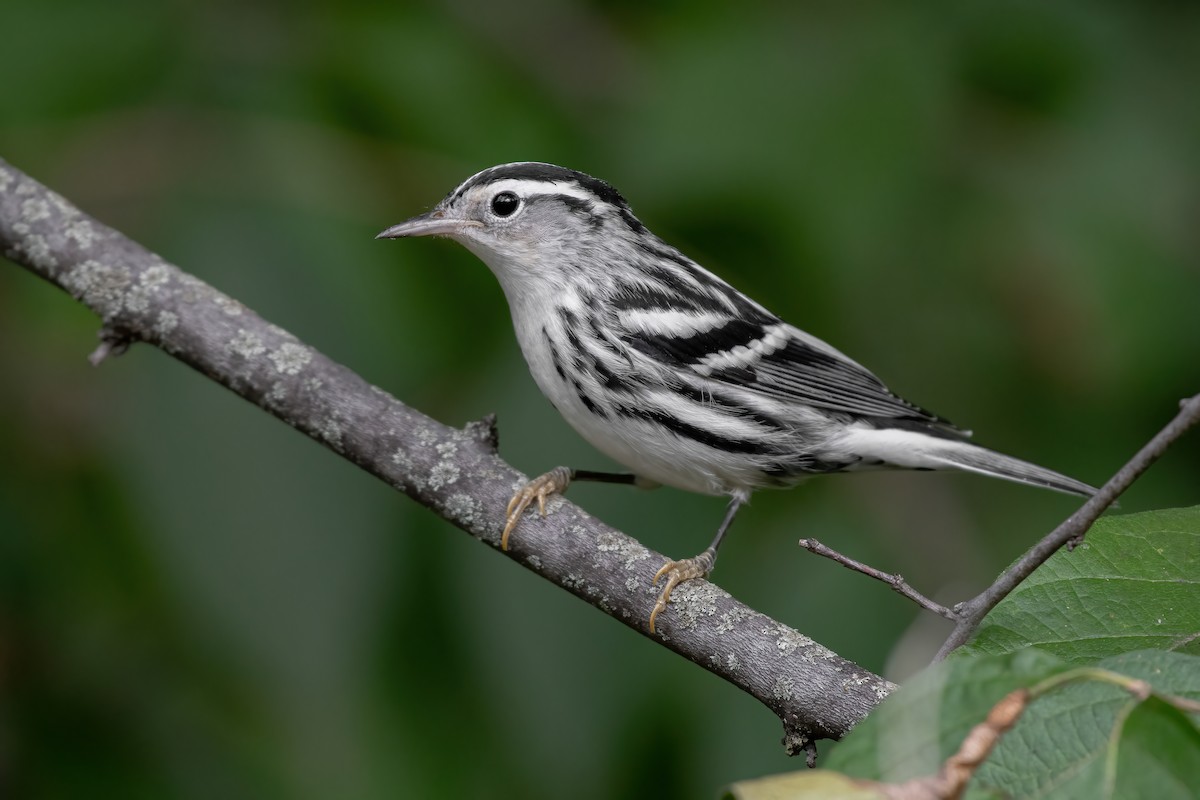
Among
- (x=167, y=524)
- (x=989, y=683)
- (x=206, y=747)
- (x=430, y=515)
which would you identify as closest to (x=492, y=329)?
(x=430, y=515)

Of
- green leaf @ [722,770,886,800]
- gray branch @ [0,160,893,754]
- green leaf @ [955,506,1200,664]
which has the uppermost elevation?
green leaf @ [955,506,1200,664]

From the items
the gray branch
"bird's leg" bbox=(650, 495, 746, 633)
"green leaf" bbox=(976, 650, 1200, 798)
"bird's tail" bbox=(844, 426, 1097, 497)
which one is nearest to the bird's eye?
the gray branch

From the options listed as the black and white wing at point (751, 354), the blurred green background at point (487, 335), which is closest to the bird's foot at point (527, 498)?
the blurred green background at point (487, 335)

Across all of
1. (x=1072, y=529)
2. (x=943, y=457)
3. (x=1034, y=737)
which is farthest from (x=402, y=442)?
(x=1034, y=737)

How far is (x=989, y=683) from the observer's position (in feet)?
4.00

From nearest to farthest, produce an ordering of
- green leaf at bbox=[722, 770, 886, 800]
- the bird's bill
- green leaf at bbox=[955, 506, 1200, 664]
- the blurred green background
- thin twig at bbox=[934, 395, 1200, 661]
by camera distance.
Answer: green leaf at bbox=[722, 770, 886, 800]
thin twig at bbox=[934, 395, 1200, 661]
green leaf at bbox=[955, 506, 1200, 664]
the blurred green background
the bird's bill

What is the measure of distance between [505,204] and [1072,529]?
96.9 inches

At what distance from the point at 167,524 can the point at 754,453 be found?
1.67 meters

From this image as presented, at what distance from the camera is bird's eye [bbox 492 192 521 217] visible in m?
3.70

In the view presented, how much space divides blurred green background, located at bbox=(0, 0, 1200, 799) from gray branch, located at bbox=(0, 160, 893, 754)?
0.14 m

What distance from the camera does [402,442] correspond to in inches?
113

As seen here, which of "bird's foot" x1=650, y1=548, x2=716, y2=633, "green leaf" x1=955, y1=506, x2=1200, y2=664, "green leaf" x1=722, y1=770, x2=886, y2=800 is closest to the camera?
"green leaf" x1=722, y1=770, x2=886, y2=800

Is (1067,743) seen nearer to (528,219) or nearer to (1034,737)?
(1034,737)

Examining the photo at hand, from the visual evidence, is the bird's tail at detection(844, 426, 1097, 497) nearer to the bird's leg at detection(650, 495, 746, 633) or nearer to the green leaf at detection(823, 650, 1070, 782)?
the bird's leg at detection(650, 495, 746, 633)
